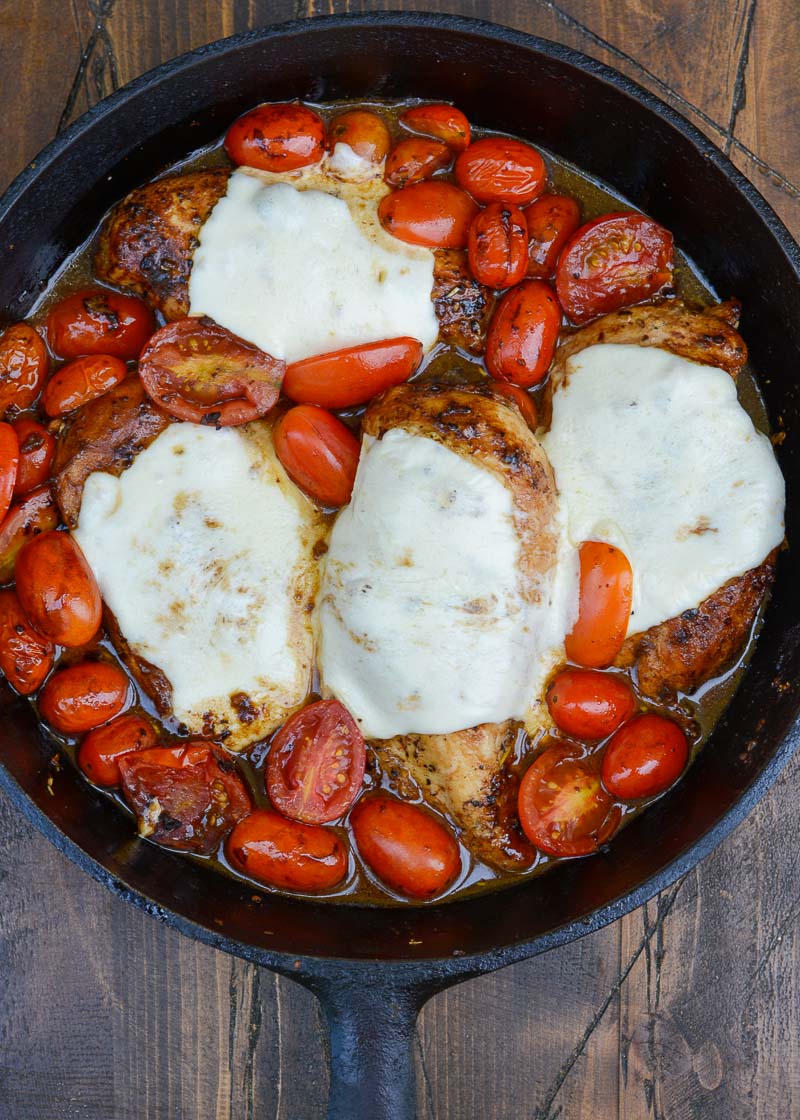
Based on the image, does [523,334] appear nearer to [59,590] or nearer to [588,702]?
[588,702]

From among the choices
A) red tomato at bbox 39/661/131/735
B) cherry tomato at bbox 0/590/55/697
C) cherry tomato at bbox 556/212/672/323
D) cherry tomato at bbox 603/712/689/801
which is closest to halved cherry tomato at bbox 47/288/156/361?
cherry tomato at bbox 0/590/55/697

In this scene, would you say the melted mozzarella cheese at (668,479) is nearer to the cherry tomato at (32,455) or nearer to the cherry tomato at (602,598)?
the cherry tomato at (602,598)

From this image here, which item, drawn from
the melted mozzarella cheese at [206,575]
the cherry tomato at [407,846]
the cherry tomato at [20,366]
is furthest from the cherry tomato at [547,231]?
the cherry tomato at [407,846]

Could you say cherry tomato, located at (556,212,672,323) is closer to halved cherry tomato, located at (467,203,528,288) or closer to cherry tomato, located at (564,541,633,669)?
halved cherry tomato, located at (467,203,528,288)

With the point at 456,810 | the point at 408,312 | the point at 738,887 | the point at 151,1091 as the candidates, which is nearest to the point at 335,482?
the point at 408,312

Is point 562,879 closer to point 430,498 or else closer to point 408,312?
point 430,498

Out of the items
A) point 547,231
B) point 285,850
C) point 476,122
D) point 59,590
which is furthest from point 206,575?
point 476,122
